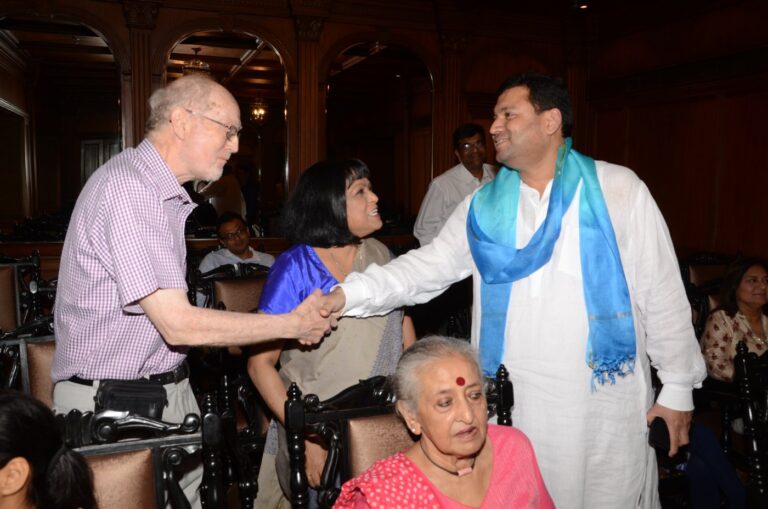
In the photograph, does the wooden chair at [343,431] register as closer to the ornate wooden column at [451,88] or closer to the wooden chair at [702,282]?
the wooden chair at [702,282]

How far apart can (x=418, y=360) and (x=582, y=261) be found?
572 millimetres

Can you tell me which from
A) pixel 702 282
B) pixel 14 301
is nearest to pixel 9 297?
pixel 14 301

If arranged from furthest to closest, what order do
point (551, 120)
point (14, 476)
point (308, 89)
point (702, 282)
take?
point (308, 89), point (702, 282), point (551, 120), point (14, 476)

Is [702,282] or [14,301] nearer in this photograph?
[14,301]

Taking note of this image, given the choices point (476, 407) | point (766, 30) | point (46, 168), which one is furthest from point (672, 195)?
point (46, 168)

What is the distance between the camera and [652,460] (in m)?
1.84

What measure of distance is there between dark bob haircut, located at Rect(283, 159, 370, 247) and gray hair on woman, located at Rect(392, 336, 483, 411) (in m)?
0.60

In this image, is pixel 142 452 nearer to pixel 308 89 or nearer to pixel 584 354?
pixel 584 354

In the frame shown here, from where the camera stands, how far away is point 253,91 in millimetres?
13570

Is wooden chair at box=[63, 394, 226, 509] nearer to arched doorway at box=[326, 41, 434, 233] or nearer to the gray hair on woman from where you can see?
the gray hair on woman

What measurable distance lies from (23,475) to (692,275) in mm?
4059

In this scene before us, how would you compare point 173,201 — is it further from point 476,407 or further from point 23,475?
point 476,407

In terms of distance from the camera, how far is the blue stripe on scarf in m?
1.74

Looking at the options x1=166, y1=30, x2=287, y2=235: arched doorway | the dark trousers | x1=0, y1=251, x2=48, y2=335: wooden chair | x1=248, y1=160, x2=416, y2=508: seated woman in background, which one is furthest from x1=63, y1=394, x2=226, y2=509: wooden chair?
x1=166, y1=30, x2=287, y2=235: arched doorway
